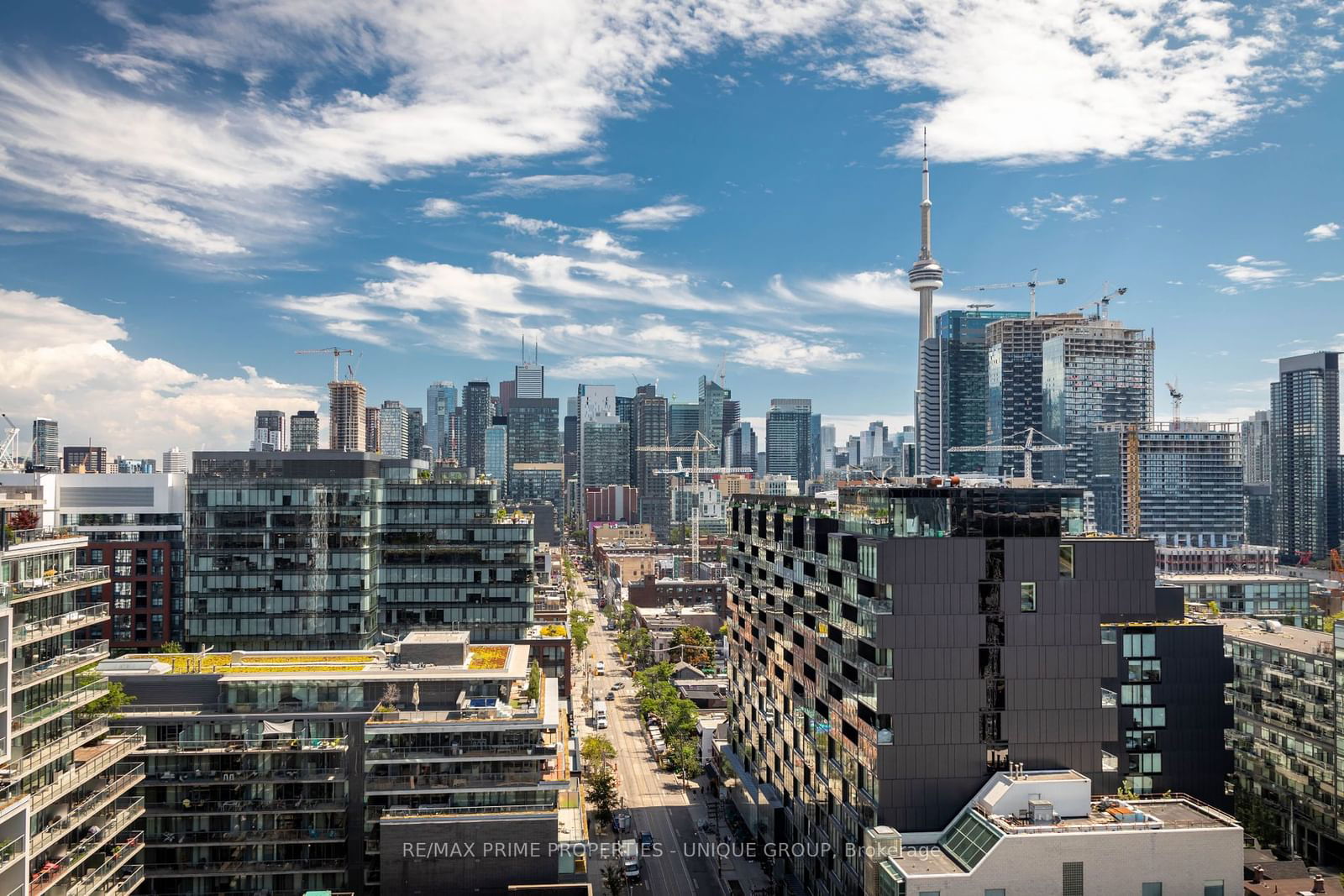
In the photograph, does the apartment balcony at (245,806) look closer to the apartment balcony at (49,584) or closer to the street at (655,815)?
the apartment balcony at (49,584)

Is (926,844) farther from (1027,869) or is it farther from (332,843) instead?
(332,843)

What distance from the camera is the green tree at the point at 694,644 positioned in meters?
160

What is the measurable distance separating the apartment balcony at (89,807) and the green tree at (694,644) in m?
108

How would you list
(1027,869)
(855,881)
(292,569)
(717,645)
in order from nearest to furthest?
(1027,869)
(855,881)
(292,569)
(717,645)

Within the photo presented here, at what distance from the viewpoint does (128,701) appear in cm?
6141

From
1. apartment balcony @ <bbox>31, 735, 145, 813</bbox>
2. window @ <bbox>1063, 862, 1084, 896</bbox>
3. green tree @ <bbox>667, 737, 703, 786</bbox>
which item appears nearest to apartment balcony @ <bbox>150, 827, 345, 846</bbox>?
apartment balcony @ <bbox>31, 735, 145, 813</bbox>

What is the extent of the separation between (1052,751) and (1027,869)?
913 cm

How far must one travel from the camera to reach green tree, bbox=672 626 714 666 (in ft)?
526

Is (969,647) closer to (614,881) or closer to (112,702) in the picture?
(614,881)

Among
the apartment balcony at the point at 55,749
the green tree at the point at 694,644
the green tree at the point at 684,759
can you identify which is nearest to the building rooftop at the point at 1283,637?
the green tree at the point at 684,759

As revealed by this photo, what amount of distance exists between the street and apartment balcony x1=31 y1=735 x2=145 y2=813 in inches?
1455

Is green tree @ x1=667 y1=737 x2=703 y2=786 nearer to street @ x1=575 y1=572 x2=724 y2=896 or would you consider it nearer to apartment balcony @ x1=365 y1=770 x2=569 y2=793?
street @ x1=575 y1=572 x2=724 y2=896

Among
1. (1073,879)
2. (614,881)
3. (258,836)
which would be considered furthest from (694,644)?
(1073,879)

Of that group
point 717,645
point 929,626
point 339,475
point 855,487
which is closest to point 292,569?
point 339,475
